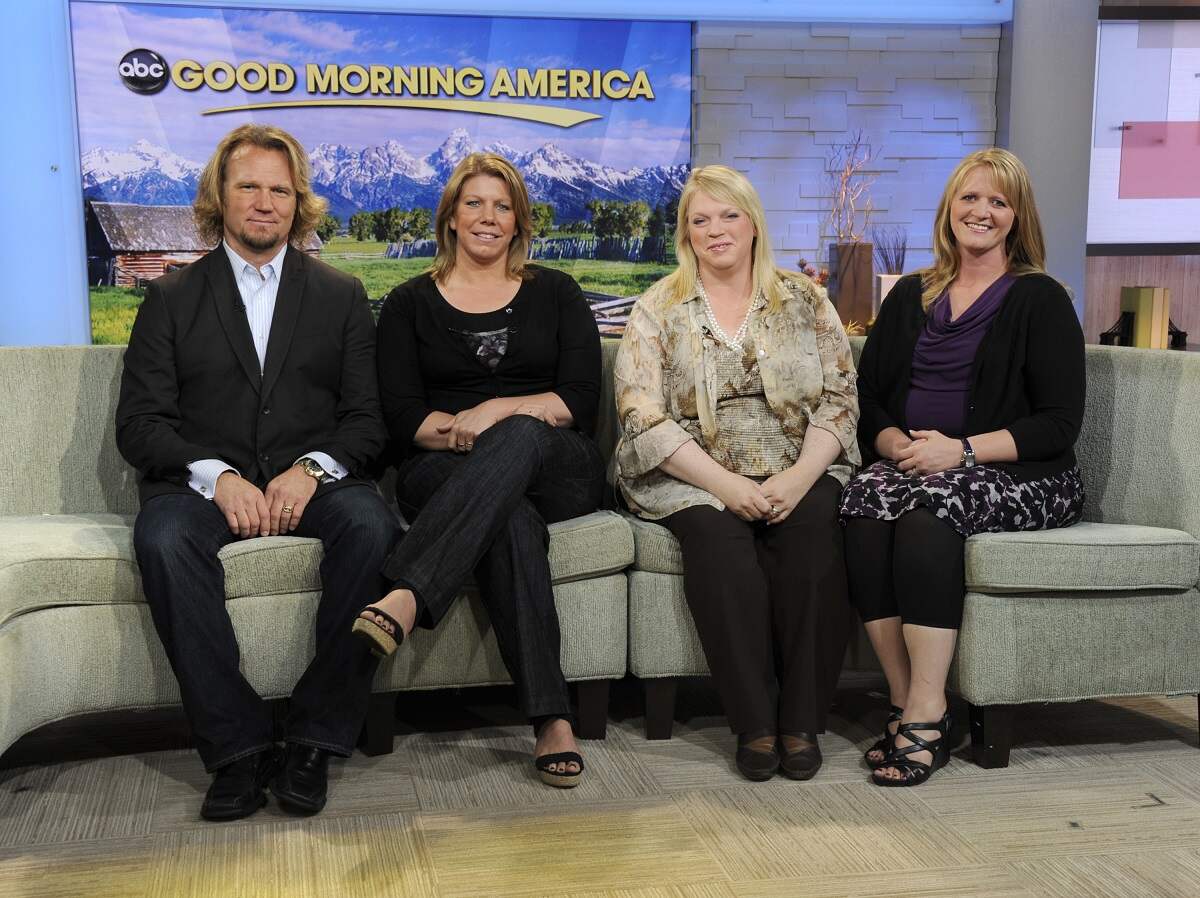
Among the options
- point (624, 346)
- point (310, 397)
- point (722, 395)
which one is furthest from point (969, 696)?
point (310, 397)

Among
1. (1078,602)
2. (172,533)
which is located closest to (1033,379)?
(1078,602)

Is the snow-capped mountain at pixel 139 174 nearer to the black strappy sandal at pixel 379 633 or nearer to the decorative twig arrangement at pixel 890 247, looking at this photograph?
the decorative twig arrangement at pixel 890 247

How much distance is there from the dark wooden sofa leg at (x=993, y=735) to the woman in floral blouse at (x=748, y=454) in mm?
312

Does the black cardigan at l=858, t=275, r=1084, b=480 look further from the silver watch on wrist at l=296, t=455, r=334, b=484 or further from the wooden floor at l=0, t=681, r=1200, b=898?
the silver watch on wrist at l=296, t=455, r=334, b=484

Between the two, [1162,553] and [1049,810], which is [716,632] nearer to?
[1049,810]

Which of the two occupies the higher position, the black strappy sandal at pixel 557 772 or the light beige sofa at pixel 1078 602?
the light beige sofa at pixel 1078 602

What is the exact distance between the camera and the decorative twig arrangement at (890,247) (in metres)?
5.04

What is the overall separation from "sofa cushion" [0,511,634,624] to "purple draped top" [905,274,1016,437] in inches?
29.0

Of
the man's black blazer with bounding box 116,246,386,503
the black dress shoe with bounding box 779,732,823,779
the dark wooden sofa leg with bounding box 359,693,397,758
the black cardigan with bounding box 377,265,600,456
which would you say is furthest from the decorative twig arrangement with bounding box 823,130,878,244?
the dark wooden sofa leg with bounding box 359,693,397,758

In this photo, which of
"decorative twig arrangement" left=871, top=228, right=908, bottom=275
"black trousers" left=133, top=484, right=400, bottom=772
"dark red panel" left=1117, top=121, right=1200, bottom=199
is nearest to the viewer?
"black trousers" left=133, top=484, right=400, bottom=772

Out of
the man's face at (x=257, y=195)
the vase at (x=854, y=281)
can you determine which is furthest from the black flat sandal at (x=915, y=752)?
the vase at (x=854, y=281)

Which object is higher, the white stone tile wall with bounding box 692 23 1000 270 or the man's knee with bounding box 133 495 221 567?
the white stone tile wall with bounding box 692 23 1000 270

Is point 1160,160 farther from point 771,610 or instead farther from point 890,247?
point 771,610

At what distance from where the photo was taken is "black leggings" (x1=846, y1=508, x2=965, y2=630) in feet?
8.07
